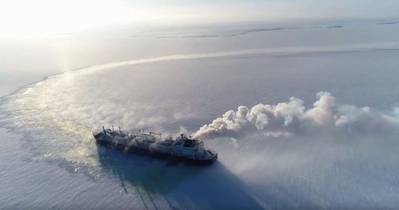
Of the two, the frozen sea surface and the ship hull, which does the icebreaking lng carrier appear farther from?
the frozen sea surface

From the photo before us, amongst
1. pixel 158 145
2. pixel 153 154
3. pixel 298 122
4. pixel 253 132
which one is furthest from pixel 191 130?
pixel 298 122

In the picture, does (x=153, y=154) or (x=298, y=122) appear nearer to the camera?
(x=153, y=154)

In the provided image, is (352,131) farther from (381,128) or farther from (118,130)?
(118,130)

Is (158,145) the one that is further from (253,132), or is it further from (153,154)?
(253,132)

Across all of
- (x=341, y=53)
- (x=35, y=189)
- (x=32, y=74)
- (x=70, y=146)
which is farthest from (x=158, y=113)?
(x=341, y=53)

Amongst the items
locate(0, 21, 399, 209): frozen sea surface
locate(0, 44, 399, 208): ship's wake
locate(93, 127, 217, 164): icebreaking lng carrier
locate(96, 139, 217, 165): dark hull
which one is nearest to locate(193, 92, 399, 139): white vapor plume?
locate(0, 44, 399, 208): ship's wake

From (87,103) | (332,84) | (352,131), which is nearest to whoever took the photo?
(352,131)
